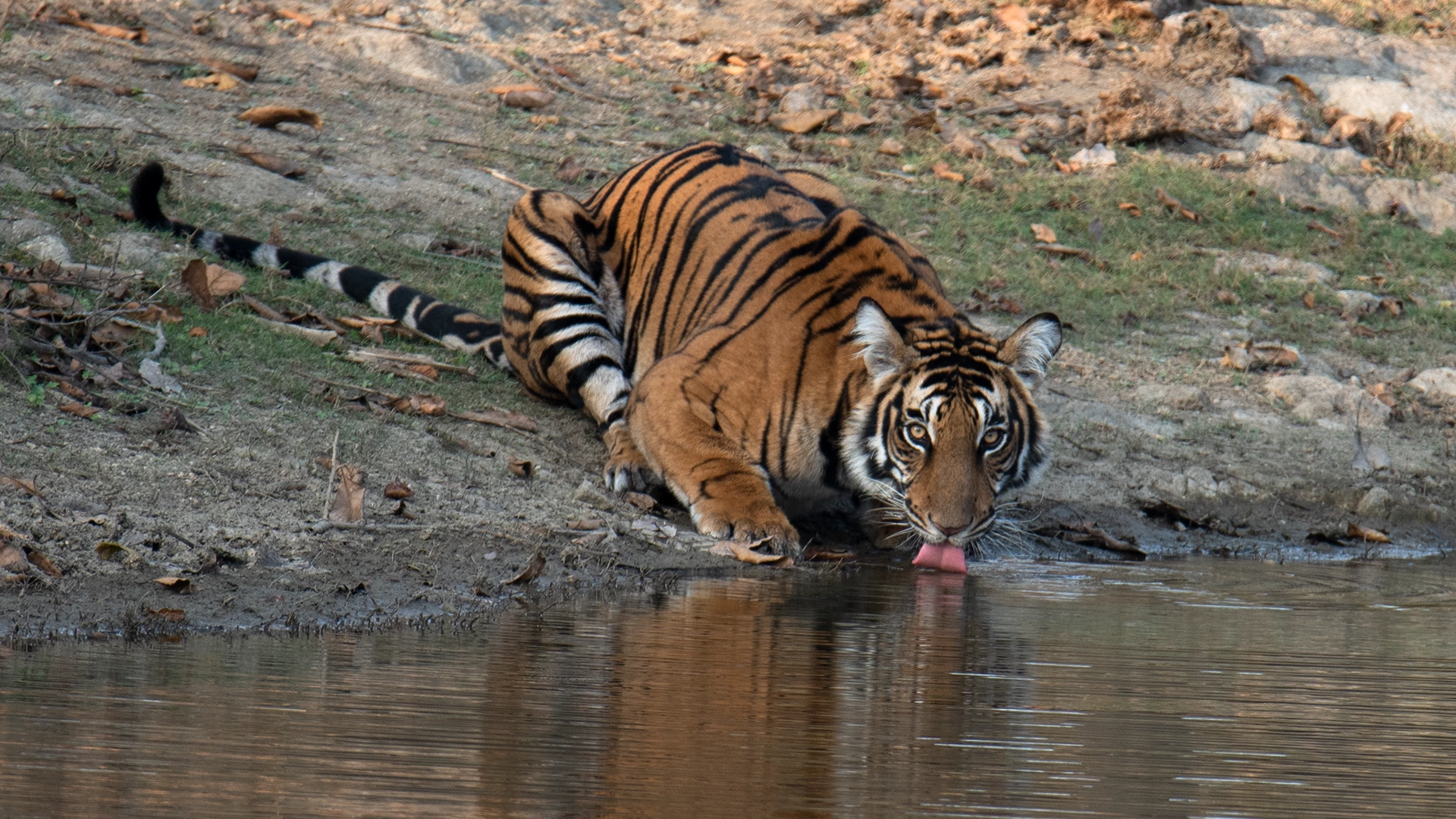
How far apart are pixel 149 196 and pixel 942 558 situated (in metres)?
3.54

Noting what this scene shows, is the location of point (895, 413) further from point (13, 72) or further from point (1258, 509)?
point (13, 72)

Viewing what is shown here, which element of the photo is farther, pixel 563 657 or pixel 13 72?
pixel 13 72

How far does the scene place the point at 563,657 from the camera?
354cm

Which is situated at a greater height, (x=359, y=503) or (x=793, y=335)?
(x=793, y=335)

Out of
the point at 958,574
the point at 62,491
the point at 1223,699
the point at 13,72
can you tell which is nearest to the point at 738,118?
the point at 13,72

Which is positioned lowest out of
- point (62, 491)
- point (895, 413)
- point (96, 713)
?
point (96, 713)

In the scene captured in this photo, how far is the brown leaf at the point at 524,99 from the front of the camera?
9.86 metres

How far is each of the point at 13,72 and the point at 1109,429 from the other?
558 cm

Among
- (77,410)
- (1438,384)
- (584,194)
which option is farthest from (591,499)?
(1438,384)

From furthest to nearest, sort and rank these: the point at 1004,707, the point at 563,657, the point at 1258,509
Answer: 1. the point at 1258,509
2. the point at 563,657
3. the point at 1004,707

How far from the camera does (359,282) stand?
695 cm

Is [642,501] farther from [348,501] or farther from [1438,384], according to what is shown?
[1438,384]

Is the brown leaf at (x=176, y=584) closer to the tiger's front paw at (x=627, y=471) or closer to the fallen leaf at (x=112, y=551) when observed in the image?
the fallen leaf at (x=112, y=551)

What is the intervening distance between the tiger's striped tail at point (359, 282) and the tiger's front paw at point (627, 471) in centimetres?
113
